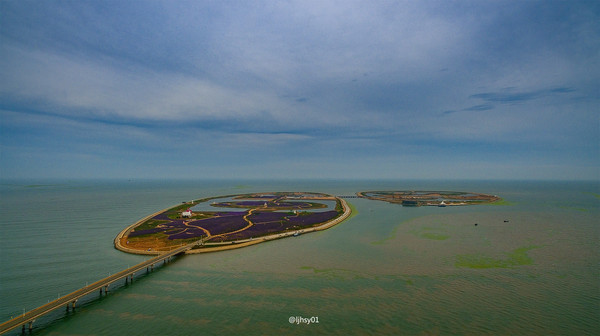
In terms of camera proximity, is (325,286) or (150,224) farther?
(150,224)

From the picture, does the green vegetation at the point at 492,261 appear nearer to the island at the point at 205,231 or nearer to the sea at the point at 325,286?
the sea at the point at 325,286

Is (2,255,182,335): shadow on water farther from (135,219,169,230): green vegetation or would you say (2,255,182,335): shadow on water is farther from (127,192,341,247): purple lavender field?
(135,219,169,230): green vegetation

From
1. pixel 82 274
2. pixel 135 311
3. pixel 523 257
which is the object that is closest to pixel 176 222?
pixel 82 274

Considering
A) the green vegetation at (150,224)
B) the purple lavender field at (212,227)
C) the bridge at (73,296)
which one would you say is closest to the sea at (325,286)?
the bridge at (73,296)

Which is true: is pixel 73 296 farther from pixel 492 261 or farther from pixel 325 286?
pixel 492 261

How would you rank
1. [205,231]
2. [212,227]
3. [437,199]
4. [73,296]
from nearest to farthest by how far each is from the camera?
[73,296] → [205,231] → [212,227] → [437,199]

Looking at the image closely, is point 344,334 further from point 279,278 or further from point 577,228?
point 577,228

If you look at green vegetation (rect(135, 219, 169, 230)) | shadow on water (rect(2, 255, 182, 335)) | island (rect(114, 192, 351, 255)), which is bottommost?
shadow on water (rect(2, 255, 182, 335))

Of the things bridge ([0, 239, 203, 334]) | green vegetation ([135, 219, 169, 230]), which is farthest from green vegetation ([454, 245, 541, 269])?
green vegetation ([135, 219, 169, 230])

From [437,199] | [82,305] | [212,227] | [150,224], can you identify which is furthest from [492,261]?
[437,199]
